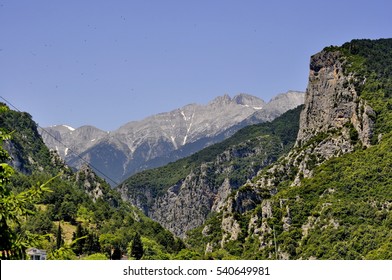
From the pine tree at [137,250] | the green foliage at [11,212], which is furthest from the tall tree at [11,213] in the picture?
the pine tree at [137,250]

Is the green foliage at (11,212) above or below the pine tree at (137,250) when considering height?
above

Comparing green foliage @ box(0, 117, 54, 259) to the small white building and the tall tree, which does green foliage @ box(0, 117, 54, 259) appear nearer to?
the tall tree

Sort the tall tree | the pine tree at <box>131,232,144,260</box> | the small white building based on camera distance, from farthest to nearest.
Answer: the pine tree at <box>131,232,144,260</box>
the small white building
the tall tree

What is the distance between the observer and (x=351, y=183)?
18350 cm

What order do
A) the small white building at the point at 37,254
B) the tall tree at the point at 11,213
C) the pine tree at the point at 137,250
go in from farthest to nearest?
the pine tree at the point at 137,250, the small white building at the point at 37,254, the tall tree at the point at 11,213

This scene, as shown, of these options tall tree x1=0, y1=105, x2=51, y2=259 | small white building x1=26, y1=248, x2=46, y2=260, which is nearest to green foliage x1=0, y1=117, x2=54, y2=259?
tall tree x1=0, y1=105, x2=51, y2=259

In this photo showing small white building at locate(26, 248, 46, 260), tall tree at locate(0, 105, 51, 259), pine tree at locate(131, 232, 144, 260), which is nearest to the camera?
tall tree at locate(0, 105, 51, 259)

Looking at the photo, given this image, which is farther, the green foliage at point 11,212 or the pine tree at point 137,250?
the pine tree at point 137,250

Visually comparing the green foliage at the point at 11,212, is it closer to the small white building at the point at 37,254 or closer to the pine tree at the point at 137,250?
the small white building at the point at 37,254

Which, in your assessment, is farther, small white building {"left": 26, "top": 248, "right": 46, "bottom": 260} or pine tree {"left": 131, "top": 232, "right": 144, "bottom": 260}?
pine tree {"left": 131, "top": 232, "right": 144, "bottom": 260}

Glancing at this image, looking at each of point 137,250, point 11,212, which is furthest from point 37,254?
point 137,250

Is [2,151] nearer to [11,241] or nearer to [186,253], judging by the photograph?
[11,241]
